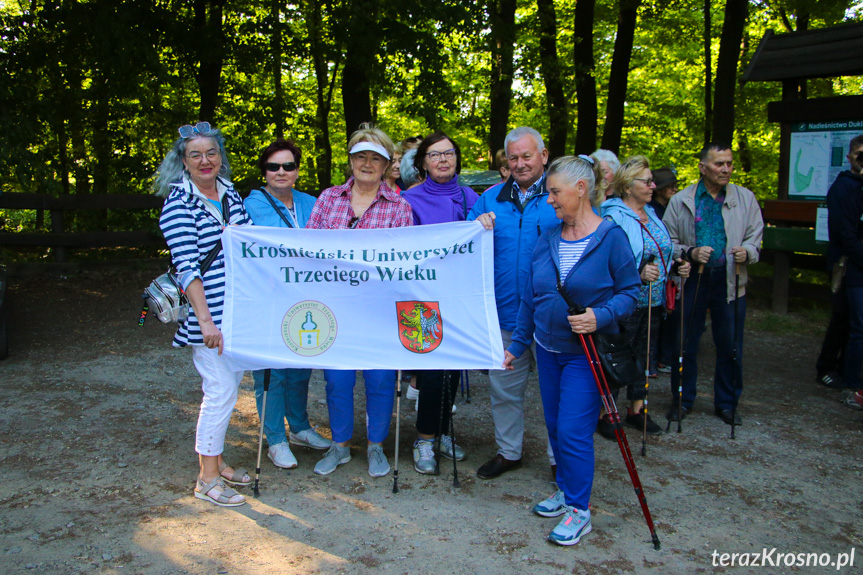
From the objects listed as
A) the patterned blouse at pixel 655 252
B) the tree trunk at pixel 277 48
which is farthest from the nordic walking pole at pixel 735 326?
the tree trunk at pixel 277 48

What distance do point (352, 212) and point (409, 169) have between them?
4.98 ft

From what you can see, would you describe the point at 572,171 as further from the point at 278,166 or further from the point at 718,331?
the point at 718,331

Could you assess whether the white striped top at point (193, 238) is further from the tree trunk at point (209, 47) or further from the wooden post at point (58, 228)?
the wooden post at point (58, 228)

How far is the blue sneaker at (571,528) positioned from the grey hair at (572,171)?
1784 mm

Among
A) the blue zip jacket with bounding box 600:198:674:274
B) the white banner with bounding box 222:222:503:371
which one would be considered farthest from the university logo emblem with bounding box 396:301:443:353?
the blue zip jacket with bounding box 600:198:674:274

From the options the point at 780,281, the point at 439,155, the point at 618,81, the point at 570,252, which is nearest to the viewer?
the point at 570,252

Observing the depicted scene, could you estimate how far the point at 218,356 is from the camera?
4.30 meters

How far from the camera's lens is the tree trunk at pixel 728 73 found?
12.1 m

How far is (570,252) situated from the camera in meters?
3.95

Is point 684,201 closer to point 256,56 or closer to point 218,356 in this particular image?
point 218,356

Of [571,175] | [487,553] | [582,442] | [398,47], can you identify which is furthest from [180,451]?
[398,47]

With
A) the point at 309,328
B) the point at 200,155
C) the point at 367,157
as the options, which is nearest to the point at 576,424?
the point at 309,328

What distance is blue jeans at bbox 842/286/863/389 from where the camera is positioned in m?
6.15

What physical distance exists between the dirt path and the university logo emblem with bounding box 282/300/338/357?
3.05ft
